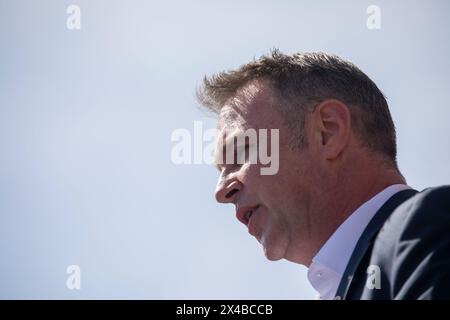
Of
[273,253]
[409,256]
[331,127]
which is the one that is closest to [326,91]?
[331,127]

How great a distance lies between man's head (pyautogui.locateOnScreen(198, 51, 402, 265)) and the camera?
3.27 metres

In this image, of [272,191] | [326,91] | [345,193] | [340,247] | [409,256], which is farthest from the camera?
[326,91]

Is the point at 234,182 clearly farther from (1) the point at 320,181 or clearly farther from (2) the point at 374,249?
(2) the point at 374,249

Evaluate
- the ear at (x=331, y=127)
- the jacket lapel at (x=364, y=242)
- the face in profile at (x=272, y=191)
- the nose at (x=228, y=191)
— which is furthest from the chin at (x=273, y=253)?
the jacket lapel at (x=364, y=242)

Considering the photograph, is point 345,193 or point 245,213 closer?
point 345,193

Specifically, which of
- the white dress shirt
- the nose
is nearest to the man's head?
the nose

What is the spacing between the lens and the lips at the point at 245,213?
3.41 m

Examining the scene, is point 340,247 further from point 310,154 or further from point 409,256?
point 409,256

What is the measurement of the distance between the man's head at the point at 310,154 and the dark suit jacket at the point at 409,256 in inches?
29.5

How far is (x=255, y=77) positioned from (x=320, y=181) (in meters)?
0.92

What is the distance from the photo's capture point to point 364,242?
8.34 ft

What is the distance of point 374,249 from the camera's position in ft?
7.87

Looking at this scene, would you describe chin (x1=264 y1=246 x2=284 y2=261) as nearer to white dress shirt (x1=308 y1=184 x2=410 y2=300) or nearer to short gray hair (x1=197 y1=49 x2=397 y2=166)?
white dress shirt (x1=308 y1=184 x2=410 y2=300)

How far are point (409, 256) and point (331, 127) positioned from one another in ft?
4.62
